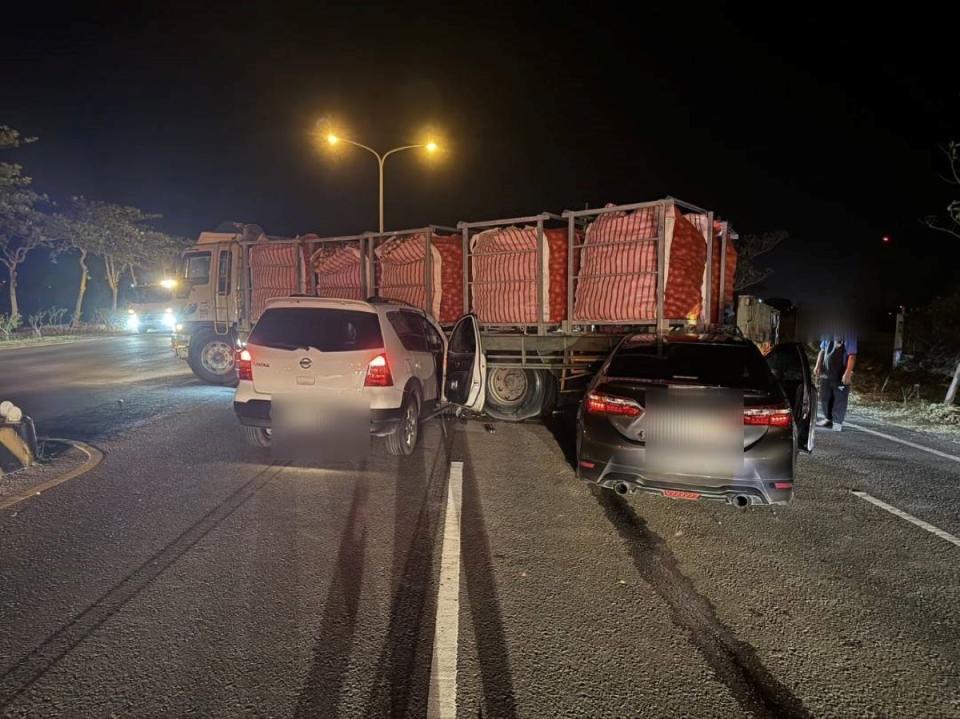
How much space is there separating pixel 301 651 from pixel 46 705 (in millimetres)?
1010

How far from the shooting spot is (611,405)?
4.51m

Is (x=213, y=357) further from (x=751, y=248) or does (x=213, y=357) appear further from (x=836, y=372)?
(x=751, y=248)

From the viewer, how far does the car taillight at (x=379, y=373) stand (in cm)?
576

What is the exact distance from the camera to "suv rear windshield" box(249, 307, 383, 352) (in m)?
5.88

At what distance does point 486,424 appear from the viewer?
27.8 ft

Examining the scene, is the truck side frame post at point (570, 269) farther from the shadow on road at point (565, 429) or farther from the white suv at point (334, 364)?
the white suv at point (334, 364)

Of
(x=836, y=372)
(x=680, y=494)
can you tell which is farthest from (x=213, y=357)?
(x=836, y=372)

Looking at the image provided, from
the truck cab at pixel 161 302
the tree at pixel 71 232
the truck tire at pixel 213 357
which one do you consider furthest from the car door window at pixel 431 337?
the tree at pixel 71 232

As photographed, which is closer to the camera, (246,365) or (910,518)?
(910,518)

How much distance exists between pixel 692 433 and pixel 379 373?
2.93 m

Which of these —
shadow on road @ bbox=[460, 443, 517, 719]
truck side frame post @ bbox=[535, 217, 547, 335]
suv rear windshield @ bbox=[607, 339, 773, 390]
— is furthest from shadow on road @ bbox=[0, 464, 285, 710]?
truck side frame post @ bbox=[535, 217, 547, 335]

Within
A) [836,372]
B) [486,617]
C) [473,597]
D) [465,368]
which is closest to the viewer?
[486,617]

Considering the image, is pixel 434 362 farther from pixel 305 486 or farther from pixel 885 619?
pixel 885 619

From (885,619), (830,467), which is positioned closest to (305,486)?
(885,619)
